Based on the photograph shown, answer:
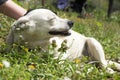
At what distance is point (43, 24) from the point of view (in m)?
5.32

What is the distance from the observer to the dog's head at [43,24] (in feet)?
17.3

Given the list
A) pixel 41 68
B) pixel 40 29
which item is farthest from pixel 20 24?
pixel 41 68

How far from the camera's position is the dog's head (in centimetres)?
527

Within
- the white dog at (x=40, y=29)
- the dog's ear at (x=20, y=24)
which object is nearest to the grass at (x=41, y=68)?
the white dog at (x=40, y=29)

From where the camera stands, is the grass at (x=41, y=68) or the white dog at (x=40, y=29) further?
the white dog at (x=40, y=29)

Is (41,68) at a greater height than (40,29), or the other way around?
(40,29)

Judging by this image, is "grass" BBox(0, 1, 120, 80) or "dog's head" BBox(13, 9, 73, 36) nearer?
"grass" BBox(0, 1, 120, 80)

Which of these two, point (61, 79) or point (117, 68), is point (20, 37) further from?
point (117, 68)

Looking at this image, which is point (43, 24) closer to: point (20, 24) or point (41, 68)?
point (20, 24)

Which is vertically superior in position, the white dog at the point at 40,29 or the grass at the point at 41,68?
the white dog at the point at 40,29

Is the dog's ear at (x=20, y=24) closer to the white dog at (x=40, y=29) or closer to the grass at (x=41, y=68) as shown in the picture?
the white dog at (x=40, y=29)

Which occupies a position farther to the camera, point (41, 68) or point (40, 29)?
point (40, 29)

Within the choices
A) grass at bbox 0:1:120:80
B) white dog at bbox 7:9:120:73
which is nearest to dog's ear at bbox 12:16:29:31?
white dog at bbox 7:9:120:73

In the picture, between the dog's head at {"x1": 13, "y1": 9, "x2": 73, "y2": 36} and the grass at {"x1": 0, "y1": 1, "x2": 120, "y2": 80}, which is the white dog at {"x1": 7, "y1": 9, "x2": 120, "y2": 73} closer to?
the dog's head at {"x1": 13, "y1": 9, "x2": 73, "y2": 36}
